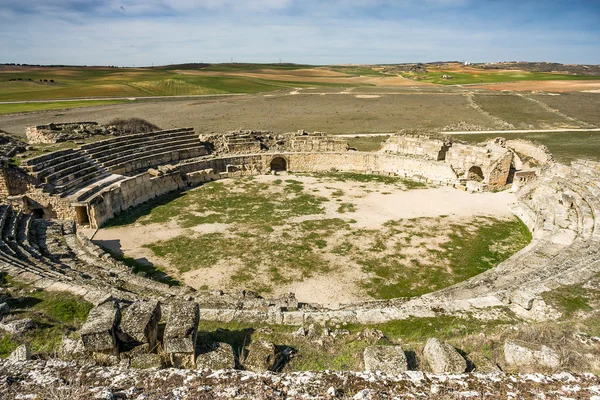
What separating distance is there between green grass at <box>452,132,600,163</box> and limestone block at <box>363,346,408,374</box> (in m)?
29.2

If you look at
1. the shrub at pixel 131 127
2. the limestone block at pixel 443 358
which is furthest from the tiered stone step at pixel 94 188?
the limestone block at pixel 443 358

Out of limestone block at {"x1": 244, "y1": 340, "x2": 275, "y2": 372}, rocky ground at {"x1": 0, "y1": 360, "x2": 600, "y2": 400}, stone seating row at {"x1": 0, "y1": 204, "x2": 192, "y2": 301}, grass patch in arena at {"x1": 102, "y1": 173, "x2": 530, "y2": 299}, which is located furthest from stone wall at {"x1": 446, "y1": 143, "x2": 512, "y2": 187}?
limestone block at {"x1": 244, "y1": 340, "x2": 275, "y2": 372}

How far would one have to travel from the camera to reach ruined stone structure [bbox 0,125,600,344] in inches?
334

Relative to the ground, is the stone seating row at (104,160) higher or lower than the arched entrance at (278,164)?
higher

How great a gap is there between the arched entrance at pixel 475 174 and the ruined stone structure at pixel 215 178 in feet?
0.23

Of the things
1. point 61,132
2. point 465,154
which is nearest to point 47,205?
point 61,132

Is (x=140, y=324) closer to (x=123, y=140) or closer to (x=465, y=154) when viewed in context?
(x=123, y=140)

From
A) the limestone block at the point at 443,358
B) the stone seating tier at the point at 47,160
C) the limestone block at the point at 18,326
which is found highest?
the stone seating tier at the point at 47,160

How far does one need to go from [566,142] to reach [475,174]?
17170 millimetres

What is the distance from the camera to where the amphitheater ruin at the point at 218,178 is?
8.16 meters

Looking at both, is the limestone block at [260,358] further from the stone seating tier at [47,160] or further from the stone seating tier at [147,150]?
the stone seating tier at [147,150]

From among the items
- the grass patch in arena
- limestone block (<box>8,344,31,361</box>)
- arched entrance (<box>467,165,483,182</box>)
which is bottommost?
the grass patch in arena

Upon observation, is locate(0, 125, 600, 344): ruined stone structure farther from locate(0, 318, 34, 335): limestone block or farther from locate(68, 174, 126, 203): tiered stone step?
locate(0, 318, 34, 335): limestone block

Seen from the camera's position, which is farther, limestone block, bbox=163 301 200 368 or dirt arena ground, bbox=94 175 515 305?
dirt arena ground, bbox=94 175 515 305
